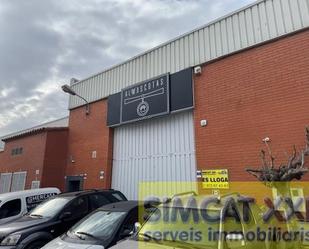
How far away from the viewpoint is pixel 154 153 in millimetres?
10836

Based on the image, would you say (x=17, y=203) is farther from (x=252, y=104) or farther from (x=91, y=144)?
(x=252, y=104)

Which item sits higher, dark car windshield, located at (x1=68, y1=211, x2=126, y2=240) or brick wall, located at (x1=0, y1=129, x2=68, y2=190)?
brick wall, located at (x1=0, y1=129, x2=68, y2=190)

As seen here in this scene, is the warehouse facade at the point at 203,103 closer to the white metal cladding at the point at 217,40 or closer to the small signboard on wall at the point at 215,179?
the white metal cladding at the point at 217,40

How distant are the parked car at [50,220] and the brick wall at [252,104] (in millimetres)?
3255

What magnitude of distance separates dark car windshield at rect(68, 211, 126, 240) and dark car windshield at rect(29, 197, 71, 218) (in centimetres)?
149

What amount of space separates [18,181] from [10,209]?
777cm

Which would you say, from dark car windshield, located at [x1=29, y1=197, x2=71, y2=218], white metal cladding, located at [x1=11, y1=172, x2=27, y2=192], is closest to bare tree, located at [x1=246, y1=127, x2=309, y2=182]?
dark car windshield, located at [x1=29, y1=197, x2=71, y2=218]

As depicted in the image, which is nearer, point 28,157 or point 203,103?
point 203,103

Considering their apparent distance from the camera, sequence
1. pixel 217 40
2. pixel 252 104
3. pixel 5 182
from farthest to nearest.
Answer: pixel 5 182 < pixel 217 40 < pixel 252 104

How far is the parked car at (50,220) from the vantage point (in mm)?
6008

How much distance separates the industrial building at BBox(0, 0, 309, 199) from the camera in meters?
7.87

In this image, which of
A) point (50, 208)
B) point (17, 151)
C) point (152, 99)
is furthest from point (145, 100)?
point (17, 151)

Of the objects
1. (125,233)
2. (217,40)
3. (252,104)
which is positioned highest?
(217,40)

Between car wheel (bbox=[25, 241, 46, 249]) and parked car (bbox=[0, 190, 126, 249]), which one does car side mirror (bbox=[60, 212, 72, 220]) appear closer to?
parked car (bbox=[0, 190, 126, 249])
